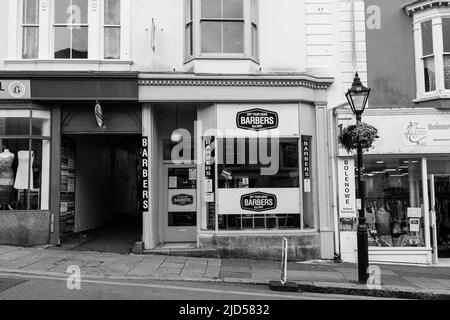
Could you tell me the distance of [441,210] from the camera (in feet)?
44.2

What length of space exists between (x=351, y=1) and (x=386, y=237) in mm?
6814

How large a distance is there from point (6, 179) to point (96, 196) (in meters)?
4.03

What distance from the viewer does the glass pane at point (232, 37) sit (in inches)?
516

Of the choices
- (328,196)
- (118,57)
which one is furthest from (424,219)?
(118,57)

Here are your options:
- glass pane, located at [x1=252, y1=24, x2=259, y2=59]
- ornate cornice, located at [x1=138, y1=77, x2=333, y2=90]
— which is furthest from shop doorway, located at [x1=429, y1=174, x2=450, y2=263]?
glass pane, located at [x1=252, y1=24, x2=259, y2=59]

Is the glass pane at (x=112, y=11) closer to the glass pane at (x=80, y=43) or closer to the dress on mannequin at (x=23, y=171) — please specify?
the glass pane at (x=80, y=43)

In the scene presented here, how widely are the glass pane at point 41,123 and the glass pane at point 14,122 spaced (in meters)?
0.15

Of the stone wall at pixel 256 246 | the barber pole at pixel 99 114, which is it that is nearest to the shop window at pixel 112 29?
the barber pole at pixel 99 114

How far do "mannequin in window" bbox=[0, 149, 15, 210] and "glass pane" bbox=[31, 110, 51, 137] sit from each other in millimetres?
950

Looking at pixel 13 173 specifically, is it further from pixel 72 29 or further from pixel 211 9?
pixel 211 9

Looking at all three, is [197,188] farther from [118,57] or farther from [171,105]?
[118,57]

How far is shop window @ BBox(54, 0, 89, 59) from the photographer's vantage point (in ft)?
42.5

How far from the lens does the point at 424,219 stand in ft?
43.3

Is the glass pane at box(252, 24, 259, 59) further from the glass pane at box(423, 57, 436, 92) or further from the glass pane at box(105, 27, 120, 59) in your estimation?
the glass pane at box(423, 57, 436, 92)
